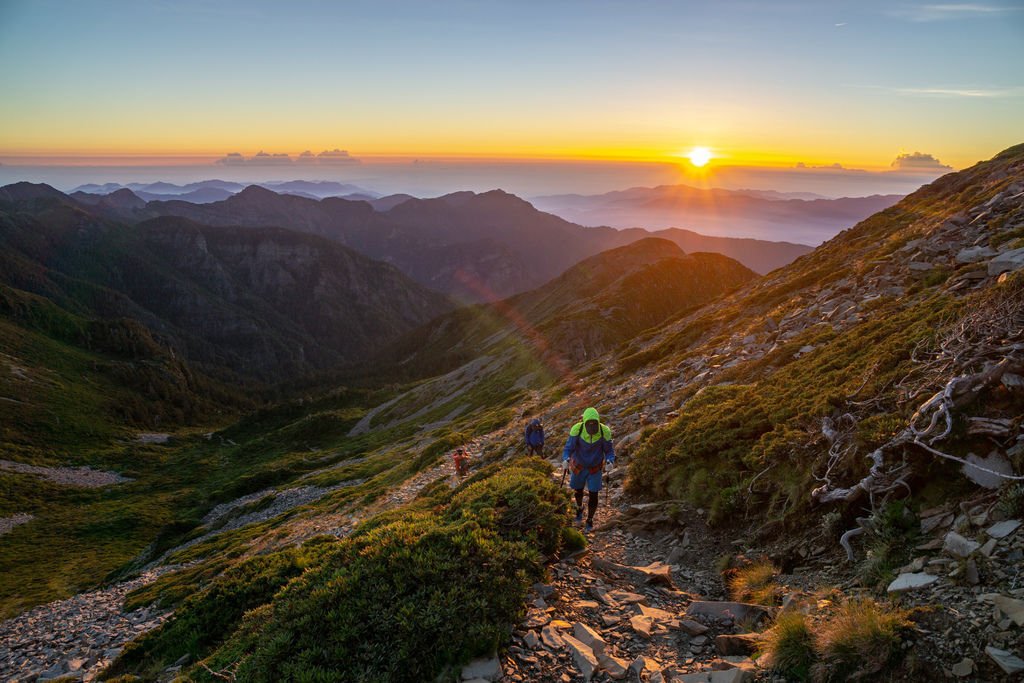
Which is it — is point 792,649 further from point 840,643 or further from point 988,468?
point 988,468

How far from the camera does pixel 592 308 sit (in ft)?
349

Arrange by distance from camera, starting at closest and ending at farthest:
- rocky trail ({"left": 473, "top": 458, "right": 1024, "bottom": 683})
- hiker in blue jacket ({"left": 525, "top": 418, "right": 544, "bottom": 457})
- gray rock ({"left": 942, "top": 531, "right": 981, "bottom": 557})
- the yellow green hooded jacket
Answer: rocky trail ({"left": 473, "top": 458, "right": 1024, "bottom": 683})
gray rock ({"left": 942, "top": 531, "right": 981, "bottom": 557})
the yellow green hooded jacket
hiker in blue jacket ({"left": 525, "top": 418, "right": 544, "bottom": 457})

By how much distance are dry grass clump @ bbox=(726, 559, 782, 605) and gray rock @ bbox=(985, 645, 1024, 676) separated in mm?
3301

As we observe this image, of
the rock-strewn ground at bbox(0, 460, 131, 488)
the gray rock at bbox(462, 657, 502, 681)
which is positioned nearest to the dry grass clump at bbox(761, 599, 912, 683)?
the gray rock at bbox(462, 657, 502, 681)

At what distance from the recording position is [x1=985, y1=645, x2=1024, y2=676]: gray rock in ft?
16.5

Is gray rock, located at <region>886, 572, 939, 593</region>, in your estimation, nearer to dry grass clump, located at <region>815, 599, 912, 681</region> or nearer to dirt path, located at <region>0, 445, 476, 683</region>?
dry grass clump, located at <region>815, 599, 912, 681</region>

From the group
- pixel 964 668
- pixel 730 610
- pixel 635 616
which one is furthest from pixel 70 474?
pixel 964 668

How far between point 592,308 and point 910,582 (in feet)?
331

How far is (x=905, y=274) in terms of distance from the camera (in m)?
21.1

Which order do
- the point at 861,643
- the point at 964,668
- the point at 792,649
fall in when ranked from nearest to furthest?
1. the point at 964,668
2. the point at 861,643
3. the point at 792,649

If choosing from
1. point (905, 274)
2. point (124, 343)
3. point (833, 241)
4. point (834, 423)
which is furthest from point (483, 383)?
point (124, 343)

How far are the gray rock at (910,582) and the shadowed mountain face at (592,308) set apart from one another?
52.8 m

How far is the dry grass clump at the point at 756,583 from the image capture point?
8.40m

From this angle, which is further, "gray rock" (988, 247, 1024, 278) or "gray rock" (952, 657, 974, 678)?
"gray rock" (988, 247, 1024, 278)
